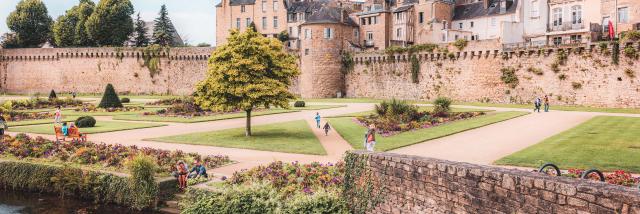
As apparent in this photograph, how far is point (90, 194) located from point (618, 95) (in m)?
36.8

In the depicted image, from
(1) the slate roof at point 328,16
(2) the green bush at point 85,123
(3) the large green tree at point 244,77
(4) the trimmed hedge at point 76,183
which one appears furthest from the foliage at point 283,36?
(4) the trimmed hedge at point 76,183

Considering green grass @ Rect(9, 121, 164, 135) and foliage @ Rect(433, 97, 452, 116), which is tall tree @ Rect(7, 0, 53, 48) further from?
foliage @ Rect(433, 97, 452, 116)

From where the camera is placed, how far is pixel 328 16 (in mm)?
63500

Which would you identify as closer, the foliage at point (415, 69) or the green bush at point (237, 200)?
the green bush at point (237, 200)

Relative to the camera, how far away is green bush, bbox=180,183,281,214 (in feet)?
48.1

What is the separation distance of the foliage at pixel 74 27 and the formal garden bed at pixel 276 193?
71.5 metres

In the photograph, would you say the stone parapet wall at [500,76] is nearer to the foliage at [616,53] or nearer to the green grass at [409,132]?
the foliage at [616,53]

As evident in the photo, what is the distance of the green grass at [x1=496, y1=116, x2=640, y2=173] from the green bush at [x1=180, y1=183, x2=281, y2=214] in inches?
326

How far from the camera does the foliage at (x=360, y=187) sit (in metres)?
13.1

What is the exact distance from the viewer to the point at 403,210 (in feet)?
40.1

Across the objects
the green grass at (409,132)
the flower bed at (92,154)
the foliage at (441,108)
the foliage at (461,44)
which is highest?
the foliage at (461,44)

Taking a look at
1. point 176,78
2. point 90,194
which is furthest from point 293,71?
point 176,78

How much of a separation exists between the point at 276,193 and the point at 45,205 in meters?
9.04

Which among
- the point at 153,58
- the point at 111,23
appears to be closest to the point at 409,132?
the point at 153,58
